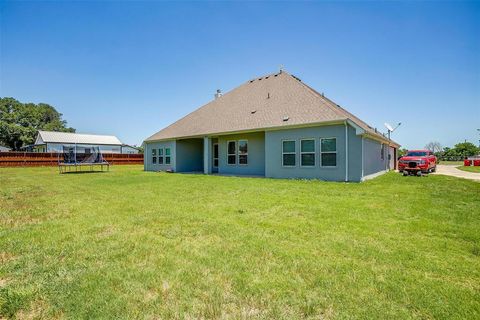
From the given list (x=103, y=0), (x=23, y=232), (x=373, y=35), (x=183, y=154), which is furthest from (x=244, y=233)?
(x=183, y=154)

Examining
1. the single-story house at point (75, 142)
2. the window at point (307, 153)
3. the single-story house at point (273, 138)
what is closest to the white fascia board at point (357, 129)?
the single-story house at point (273, 138)

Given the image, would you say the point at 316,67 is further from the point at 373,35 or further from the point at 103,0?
the point at 103,0

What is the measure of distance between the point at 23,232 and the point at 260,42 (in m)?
14.5

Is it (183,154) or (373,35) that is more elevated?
(373,35)

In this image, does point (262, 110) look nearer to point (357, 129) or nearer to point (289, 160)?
point (289, 160)

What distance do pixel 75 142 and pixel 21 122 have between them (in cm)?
2711

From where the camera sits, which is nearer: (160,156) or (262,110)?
(262,110)

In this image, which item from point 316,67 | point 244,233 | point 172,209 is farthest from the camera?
point 316,67

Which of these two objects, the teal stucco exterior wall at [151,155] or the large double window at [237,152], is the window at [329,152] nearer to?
the large double window at [237,152]

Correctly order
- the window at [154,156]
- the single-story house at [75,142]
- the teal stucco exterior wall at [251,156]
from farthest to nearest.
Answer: the single-story house at [75,142] < the window at [154,156] < the teal stucco exterior wall at [251,156]

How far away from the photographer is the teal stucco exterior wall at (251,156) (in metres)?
15.6

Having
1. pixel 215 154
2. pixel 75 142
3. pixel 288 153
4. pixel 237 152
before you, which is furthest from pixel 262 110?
pixel 75 142

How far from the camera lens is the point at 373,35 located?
42.2 ft

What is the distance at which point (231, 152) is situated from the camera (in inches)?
682
